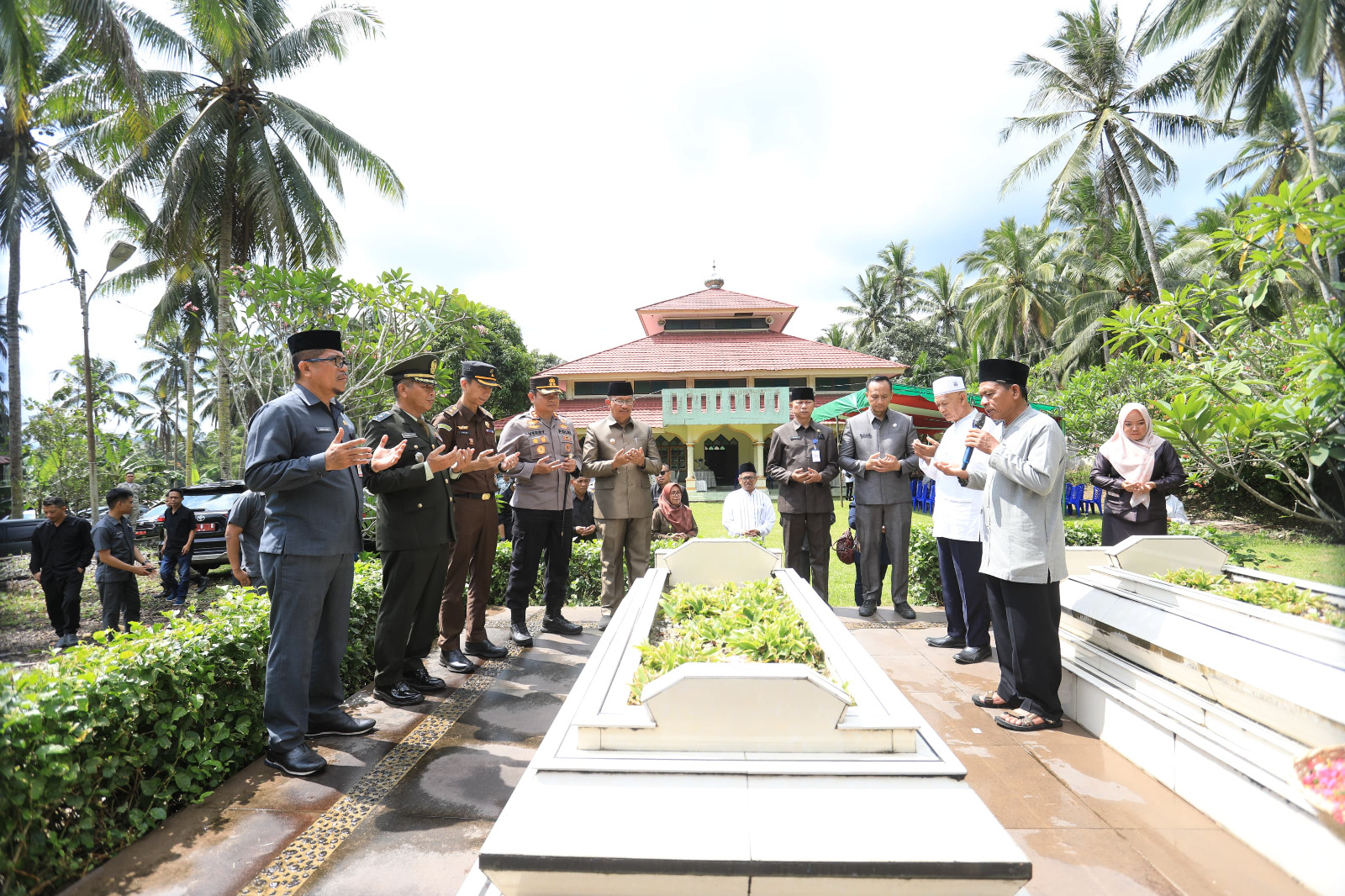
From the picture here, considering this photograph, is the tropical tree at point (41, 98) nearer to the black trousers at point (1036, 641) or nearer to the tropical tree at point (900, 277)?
the black trousers at point (1036, 641)

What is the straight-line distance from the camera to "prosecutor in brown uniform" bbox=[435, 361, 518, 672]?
438 centimetres

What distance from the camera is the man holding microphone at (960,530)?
14.6 feet

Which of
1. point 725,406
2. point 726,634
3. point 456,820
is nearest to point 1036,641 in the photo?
point 726,634

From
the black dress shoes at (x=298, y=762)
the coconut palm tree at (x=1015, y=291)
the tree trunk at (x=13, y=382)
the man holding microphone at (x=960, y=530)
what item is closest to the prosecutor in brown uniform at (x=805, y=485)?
the man holding microphone at (x=960, y=530)

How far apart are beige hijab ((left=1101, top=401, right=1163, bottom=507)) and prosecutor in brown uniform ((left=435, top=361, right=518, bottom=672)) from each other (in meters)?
4.29

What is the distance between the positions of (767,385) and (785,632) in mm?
21411

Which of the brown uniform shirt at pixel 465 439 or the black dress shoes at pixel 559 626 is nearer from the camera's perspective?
the brown uniform shirt at pixel 465 439

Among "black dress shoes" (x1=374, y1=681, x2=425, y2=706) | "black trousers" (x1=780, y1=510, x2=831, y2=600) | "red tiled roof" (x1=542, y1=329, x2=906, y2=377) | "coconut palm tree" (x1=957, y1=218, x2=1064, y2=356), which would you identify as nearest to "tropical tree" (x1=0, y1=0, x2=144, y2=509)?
"black dress shoes" (x1=374, y1=681, x2=425, y2=706)

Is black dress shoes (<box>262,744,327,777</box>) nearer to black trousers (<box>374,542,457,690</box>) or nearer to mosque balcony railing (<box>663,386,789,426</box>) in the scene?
black trousers (<box>374,542,457,690</box>)

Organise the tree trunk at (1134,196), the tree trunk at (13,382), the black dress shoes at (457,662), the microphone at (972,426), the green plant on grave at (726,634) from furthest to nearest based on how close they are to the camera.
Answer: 1. the tree trunk at (1134,196)
2. the microphone at (972,426)
3. the black dress shoes at (457,662)
4. the tree trunk at (13,382)
5. the green plant on grave at (726,634)

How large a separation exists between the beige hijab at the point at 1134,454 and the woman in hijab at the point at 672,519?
13.2 feet

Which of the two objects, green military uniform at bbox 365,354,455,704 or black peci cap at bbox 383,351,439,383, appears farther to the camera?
black peci cap at bbox 383,351,439,383

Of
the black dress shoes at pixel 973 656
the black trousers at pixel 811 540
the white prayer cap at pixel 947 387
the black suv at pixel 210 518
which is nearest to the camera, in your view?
the black dress shoes at pixel 973 656

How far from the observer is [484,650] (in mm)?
4543
